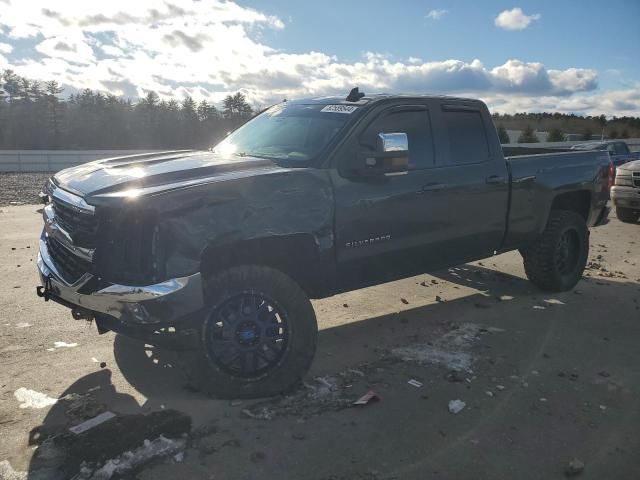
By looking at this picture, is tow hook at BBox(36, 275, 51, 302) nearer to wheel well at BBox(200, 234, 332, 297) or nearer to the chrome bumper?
the chrome bumper

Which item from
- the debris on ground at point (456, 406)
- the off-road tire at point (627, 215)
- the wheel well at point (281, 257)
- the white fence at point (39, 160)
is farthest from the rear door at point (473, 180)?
the white fence at point (39, 160)

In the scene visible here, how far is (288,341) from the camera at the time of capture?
12.4 feet

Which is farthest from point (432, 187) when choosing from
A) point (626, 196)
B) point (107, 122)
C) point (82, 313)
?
point (107, 122)

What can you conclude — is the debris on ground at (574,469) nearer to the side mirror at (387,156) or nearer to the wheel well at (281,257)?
the wheel well at (281,257)

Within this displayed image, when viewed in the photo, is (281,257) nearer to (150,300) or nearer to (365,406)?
(150,300)

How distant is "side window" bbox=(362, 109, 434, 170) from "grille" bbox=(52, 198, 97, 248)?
2.23 meters

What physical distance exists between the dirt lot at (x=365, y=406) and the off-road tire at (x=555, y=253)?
48cm

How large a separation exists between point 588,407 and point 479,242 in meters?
1.99

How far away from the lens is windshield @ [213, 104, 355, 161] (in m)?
4.39

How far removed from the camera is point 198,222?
338 centimetres

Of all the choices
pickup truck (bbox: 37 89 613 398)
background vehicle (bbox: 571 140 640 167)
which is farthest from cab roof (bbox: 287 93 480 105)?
background vehicle (bbox: 571 140 640 167)

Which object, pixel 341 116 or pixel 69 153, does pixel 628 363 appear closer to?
pixel 341 116

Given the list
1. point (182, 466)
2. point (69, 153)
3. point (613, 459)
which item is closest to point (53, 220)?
point (182, 466)

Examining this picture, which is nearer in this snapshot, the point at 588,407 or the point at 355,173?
the point at 588,407
